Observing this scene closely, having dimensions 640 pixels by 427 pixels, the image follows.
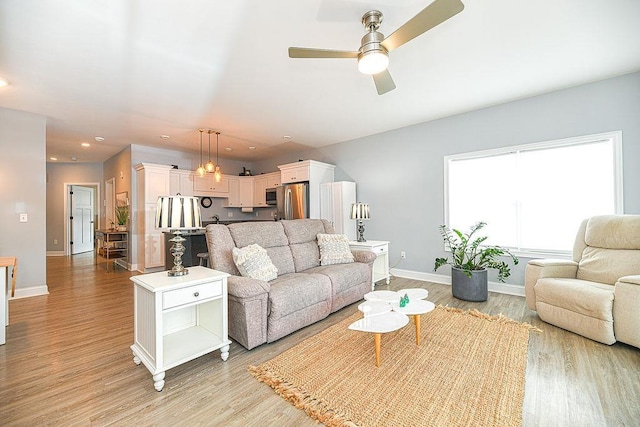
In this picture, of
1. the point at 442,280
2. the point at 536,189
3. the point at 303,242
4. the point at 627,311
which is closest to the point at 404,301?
the point at 303,242

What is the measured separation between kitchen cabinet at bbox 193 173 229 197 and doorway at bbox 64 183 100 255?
3.76 metres

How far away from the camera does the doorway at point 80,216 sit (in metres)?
7.68

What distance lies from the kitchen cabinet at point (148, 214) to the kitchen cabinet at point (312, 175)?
8.41 feet

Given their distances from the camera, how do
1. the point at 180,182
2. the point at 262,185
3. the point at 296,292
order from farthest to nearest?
the point at 262,185 → the point at 180,182 → the point at 296,292

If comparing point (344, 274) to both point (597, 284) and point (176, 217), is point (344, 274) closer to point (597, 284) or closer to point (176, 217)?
point (176, 217)

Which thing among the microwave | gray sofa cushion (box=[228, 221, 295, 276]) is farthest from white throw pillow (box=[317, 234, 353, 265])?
the microwave

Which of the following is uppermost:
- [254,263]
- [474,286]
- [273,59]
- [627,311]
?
[273,59]

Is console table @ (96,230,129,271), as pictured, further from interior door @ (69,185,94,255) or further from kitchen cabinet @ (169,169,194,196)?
interior door @ (69,185,94,255)

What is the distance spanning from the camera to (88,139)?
5.17m

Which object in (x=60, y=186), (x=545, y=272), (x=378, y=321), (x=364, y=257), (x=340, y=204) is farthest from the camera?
(x=60, y=186)

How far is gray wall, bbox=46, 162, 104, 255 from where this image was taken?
7574 millimetres

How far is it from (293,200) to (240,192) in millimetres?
2258

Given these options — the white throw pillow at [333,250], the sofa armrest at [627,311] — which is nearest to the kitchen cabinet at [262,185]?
the white throw pillow at [333,250]

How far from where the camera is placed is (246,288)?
217 centimetres
